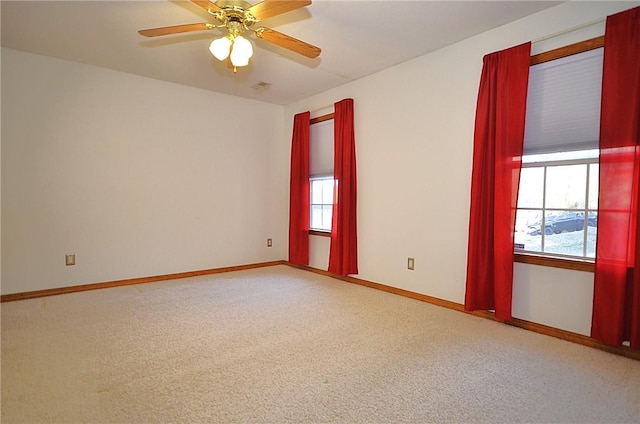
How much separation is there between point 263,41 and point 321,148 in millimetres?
1846

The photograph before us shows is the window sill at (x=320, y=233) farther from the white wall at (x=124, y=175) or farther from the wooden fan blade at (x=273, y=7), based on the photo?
the wooden fan blade at (x=273, y=7)

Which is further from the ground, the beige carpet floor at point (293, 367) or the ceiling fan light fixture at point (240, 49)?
the ceiling fan light fixture at point (240, 49)

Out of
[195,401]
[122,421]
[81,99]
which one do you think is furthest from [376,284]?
[81,99]

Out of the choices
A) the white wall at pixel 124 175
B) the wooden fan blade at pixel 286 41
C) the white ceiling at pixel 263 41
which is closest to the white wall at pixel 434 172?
the white ceiling at pixel 263 41

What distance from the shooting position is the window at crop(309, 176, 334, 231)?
4.80 metres

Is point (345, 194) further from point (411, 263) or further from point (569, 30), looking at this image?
point (569, 30)

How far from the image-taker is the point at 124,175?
4039 mm

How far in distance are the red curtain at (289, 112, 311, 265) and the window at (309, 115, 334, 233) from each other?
0.10m

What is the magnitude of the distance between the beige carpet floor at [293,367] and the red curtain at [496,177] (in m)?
0.33

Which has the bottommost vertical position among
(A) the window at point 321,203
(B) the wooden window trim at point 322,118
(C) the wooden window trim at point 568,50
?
(A) the window at point 321,203

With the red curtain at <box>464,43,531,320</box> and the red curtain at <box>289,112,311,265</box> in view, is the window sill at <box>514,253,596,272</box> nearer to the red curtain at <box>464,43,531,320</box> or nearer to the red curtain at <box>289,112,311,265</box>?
the red curtain at <box>464,43,531,320</box>

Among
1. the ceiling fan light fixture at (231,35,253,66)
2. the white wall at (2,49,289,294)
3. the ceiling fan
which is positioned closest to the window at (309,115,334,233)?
the white wall at (2,49,289,294)

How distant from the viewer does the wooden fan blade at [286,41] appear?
2.36 metres

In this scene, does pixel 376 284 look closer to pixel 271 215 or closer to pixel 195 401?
pixel 271 215
